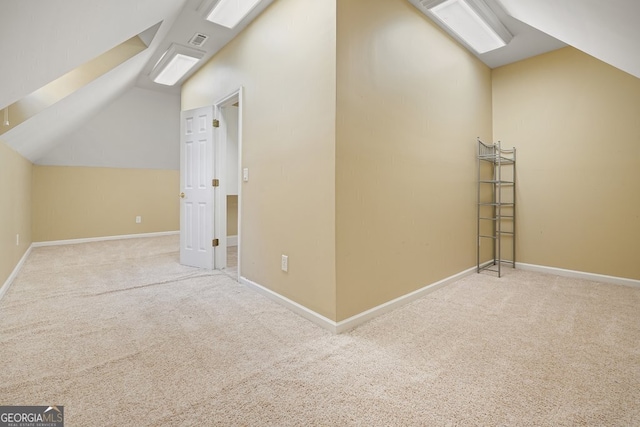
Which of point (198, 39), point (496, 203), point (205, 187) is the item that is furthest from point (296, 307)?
point (198, 39)

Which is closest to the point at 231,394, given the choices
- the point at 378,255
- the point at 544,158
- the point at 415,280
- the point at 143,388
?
the point at 143,388

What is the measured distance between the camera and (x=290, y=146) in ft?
7.80

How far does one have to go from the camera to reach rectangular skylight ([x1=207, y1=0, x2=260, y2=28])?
2.51 m

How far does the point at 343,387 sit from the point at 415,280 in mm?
1404

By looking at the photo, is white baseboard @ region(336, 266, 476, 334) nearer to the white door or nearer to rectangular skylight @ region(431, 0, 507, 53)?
the white door

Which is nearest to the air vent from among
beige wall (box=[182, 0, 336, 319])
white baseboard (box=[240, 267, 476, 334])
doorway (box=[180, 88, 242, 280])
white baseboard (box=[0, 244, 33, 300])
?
beige wall (box=[182, 0, 336, 319])

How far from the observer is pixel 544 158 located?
346cm

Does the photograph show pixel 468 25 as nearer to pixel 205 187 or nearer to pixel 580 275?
pixel 580 275

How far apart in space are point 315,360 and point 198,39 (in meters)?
3.17

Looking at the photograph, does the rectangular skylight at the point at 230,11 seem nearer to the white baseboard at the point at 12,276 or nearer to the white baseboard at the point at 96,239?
the white baseboard at the point at 12,276

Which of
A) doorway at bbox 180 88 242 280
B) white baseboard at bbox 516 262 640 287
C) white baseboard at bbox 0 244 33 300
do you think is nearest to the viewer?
white baseboard at bbox 0 244 33 300

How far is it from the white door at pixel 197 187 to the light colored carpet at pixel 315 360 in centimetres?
94

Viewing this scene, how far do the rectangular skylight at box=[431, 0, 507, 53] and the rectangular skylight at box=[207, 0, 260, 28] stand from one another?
1562 millimetres

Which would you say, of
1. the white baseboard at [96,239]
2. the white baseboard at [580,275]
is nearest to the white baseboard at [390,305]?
the white baseboard at [580,275]
